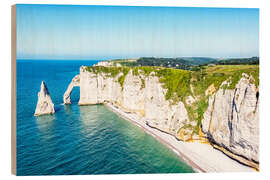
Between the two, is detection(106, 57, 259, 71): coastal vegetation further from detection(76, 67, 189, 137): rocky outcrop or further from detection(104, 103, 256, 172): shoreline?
detection(104, 103, 256, 172): shoreline

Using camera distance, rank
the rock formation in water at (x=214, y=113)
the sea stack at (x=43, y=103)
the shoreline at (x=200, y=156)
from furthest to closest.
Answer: the sea stack at (x=43, y=103), the shoreline at (x=200, y=156), the rock formation in water at (x=214, y=113)

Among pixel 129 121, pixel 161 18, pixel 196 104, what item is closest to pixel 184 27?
pixel 161 18

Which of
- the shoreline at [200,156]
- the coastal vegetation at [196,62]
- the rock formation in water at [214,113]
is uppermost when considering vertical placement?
the coastal vegetation at [196,62]

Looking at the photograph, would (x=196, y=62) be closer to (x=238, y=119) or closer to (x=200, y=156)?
(x=238, y=119)

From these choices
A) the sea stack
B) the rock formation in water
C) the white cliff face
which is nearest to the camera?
the white cliff face

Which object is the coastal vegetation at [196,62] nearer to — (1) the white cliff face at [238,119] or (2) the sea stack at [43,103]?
(1) the white cliff face at [238,119]

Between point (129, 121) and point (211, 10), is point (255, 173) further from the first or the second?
point (129, 121)

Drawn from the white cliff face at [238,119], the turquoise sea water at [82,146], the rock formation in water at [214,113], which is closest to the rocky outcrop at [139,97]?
the rock formation in water at [214,113]

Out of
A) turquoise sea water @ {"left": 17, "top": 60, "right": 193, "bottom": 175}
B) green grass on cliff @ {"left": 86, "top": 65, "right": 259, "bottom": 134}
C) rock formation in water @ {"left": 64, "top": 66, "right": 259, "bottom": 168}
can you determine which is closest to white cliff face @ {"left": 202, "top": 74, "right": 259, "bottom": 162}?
rock formation in water @ {"left": 64, "top": 66, "right": 259, "bottom": 168}

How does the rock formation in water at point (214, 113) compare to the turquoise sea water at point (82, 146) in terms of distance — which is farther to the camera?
the turquoise sea water at point (82, 146)
